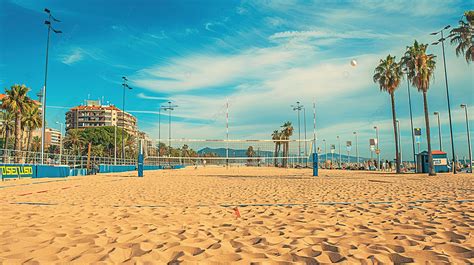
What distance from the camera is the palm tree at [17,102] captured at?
3103 centimetres

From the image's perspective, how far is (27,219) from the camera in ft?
17.2

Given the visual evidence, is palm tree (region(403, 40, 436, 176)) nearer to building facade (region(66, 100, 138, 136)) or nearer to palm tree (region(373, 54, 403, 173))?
palm tree (region(373, 54, 403, 173))

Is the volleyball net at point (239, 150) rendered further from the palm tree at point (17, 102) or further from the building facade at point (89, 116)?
the building facade at point (89, 116)

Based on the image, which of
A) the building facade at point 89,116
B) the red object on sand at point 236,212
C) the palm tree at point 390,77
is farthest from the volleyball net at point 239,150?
the building facade at point 89,116

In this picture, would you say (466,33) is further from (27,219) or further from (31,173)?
(31,173)

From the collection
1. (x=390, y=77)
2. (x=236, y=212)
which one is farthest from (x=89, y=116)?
(x=236, y=212)

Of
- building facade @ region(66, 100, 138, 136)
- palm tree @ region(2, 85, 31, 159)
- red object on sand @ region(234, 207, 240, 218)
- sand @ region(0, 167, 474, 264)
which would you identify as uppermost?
building facade @ region(66, 100, 138, 136)

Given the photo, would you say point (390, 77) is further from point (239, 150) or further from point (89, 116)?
point (89, 116)

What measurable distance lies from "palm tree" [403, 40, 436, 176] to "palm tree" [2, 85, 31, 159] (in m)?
35.2

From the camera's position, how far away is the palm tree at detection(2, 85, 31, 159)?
3103cm

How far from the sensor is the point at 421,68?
22922 mm

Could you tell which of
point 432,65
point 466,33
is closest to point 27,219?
point 466,33

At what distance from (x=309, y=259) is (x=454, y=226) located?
98.6 inches

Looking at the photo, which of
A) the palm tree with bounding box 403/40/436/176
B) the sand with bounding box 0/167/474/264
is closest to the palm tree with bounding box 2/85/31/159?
the sand with bounding box 0/167/474/264
